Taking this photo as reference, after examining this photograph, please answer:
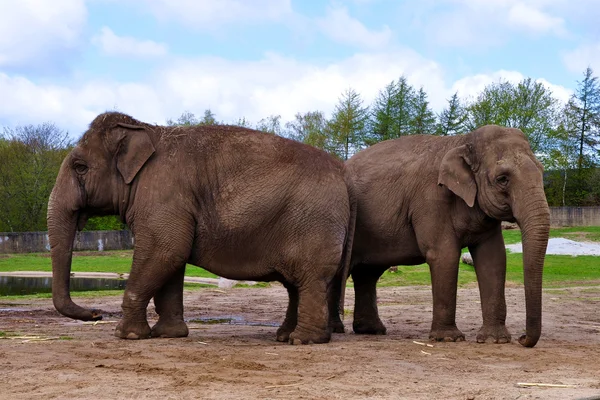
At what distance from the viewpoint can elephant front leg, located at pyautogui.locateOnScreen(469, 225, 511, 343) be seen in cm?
1141

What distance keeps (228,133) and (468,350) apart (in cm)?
394

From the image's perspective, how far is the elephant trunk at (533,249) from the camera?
1016 centimetres

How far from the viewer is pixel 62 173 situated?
1123 centimetres

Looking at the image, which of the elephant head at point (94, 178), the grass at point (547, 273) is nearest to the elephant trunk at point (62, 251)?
the elephant head at point (94, 178)

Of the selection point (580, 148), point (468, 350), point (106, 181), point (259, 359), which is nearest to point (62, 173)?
point (106, 181)

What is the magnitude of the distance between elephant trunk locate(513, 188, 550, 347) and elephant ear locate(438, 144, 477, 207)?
70 cm

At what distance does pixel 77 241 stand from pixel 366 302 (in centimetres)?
3946

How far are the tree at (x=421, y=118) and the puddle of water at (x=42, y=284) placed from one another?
3364cm

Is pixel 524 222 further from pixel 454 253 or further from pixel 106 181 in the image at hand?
pixel 106 181

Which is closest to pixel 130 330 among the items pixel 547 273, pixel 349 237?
pixel 349 237

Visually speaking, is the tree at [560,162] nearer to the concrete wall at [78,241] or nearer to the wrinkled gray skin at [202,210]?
the concrete wall at [78,241]

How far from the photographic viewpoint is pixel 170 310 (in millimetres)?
11203

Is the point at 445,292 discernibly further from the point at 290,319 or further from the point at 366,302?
the point at 290,319

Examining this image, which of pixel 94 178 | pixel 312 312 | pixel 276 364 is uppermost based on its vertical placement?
pixel 94 178
